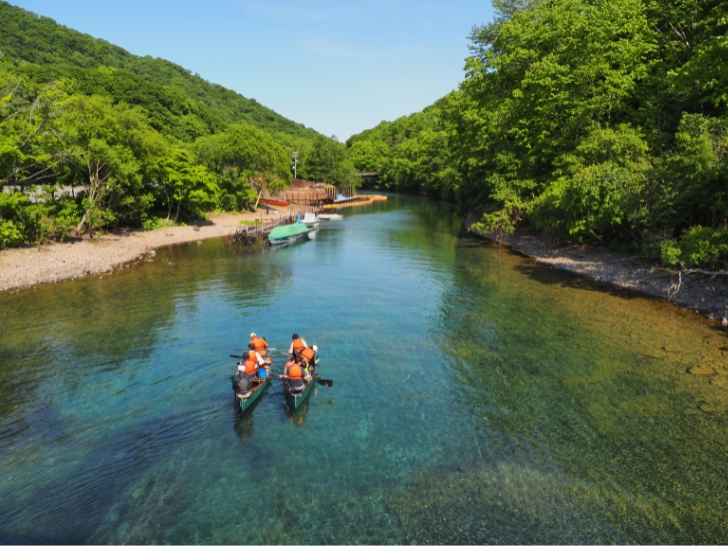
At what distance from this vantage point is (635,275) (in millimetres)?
28547

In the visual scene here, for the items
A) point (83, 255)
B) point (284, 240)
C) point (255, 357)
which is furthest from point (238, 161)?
point (255, 357)

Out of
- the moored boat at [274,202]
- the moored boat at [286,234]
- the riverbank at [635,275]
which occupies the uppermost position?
the moored boat at [274,202]

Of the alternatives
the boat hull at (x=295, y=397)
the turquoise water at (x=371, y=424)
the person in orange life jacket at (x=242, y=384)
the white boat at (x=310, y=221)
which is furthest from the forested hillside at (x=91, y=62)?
the boat hull at (x=295, y=397)

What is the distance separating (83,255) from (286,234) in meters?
19.5

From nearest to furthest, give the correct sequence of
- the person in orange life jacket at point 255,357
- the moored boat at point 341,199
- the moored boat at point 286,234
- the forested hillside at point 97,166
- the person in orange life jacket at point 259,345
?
the person in orange life jacket at point 255,357
the person in orange life jacket at point 259,345
the forested hillside at point 97,166
the moored boat at point 286,234
the moored boat at point 341,199

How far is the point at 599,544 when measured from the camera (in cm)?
950

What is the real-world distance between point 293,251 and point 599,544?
38.2 m

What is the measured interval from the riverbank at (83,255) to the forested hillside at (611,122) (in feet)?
110

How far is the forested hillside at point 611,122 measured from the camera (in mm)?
24266

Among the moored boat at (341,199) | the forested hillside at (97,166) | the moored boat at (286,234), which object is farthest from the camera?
the moored boat at (341,199)

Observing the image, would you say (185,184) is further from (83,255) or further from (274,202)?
(274,202)

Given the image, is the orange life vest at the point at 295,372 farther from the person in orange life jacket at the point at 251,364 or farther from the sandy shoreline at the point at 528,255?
the sandy shoreline at the point at 528,255

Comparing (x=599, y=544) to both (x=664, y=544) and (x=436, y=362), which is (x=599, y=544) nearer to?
(x=664, y=544)

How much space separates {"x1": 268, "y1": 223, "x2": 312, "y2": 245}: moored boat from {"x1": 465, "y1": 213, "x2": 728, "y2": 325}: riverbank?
937 inches
